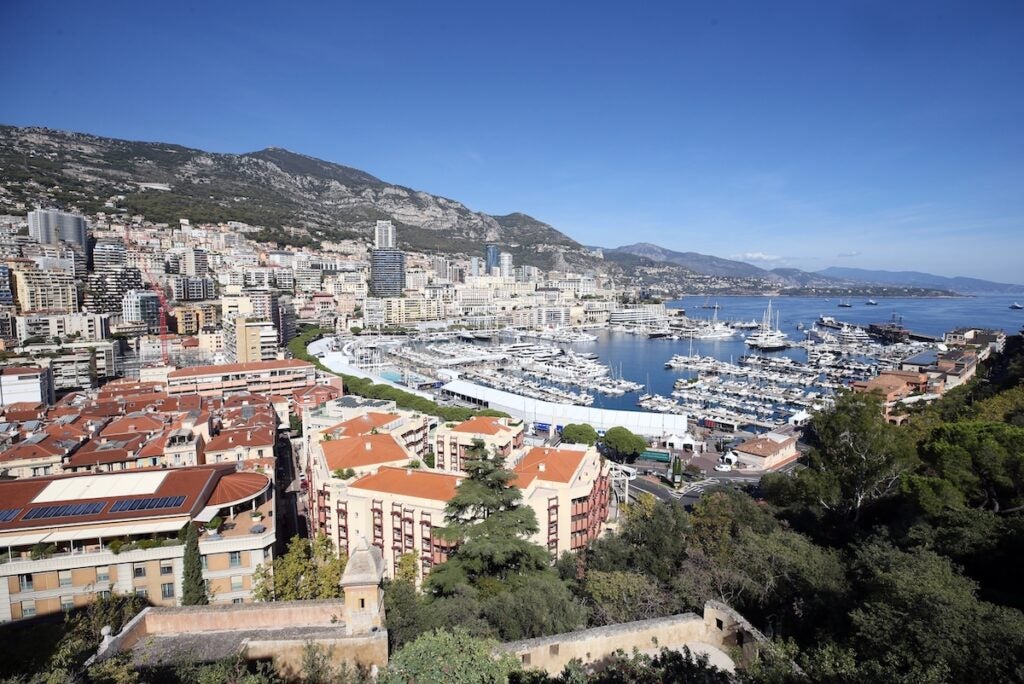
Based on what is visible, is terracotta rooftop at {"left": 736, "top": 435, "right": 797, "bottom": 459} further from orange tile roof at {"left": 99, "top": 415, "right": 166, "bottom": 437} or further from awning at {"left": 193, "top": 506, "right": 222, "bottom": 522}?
orange tile roof at {"left": 99, "top": 415, "right": 166, "bottom": 437}

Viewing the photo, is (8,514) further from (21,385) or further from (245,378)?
(245,378)

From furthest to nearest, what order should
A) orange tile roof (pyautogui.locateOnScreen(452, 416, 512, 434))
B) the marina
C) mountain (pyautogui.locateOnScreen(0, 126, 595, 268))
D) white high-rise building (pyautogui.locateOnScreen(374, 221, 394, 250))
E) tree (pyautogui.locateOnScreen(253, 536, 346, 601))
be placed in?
white high-rise building (pyautogui.locateOnScreen(374, 221, 394, 250))
mountain (pyautogui.locateOnScreen(0, 126, 595, 268))
the marina
orange tile roof (pyautogui.locateOnScreen(452, 416, 512, 434))
tree (pyautogui.locateOnScreen(253, 536, 346, 601))

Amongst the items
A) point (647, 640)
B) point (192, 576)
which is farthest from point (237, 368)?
point (647, 640)

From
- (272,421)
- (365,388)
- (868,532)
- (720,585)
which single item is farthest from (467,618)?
(365,388)

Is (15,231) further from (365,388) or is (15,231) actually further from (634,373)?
(634,373)

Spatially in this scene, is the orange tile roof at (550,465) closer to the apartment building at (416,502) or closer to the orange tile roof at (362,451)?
the apartment building at (416,502)

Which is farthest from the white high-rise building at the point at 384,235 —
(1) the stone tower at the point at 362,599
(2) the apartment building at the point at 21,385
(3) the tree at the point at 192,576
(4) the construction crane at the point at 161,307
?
(1) the stone tower at the point at 362,599

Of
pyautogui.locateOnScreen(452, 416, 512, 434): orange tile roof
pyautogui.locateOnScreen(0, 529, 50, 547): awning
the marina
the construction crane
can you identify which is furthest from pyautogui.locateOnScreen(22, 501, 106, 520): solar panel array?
the construction crane
